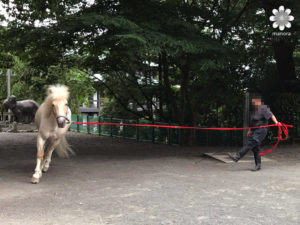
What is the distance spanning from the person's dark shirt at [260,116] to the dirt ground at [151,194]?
46.3 inches

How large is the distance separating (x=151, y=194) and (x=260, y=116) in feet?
12.9

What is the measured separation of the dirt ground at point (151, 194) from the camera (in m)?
5.22

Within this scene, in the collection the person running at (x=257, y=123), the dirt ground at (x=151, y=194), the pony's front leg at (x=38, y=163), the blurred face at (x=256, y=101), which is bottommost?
the dirt ground at (x=151, y=194)

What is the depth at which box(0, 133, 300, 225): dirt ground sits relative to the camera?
5223 mm

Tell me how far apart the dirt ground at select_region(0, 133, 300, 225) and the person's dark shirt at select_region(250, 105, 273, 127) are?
3.86 ft

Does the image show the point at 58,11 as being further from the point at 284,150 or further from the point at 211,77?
the point at 284,150

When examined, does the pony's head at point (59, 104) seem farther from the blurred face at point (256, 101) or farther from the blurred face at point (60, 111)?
the blurred face at point (256, 101)

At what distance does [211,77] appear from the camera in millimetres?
15258

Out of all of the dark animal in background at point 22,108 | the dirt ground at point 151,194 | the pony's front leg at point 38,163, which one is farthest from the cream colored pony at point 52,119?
the dark animal in background at point 22,108

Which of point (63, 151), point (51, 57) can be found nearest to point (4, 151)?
point (51, 57)

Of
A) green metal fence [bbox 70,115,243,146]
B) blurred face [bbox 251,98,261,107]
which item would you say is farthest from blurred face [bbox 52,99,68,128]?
green metal fence [bbox 70,115,243,146]

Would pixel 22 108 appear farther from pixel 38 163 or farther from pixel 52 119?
pixel 38 163

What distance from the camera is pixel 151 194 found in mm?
6633

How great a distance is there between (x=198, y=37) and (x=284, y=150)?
5.33 metres
